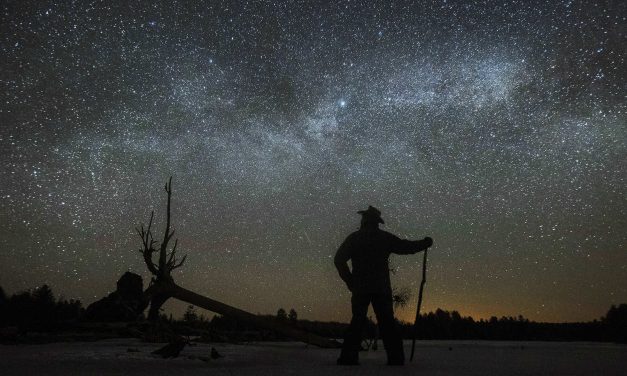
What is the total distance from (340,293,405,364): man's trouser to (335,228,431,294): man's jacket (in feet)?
0.44

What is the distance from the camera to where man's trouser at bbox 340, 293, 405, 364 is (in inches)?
A: 244

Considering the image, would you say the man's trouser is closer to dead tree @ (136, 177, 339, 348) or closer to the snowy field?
the snowy field

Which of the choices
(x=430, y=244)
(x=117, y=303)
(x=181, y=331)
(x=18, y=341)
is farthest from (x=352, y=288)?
(x=181, y=331)

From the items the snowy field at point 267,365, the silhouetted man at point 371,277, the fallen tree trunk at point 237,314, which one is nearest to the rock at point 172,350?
the snowy field at point 267,365

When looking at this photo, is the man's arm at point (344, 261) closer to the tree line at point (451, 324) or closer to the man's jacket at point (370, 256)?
the man's jacket at point (370, 256)

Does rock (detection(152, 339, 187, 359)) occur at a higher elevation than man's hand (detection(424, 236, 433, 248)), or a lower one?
lower

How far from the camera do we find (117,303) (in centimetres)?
1098

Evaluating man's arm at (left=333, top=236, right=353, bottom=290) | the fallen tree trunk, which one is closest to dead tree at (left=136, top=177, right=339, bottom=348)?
the fallen tree trunk

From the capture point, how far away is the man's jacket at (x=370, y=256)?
653cm

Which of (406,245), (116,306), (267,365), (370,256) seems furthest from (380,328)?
(116,306)

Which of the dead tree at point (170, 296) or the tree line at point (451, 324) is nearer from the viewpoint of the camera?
the dead tree at point (170, 296)

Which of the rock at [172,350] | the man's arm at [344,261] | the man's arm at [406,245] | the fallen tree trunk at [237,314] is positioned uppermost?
the man's arm at [406,245]

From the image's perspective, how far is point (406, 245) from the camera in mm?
6863

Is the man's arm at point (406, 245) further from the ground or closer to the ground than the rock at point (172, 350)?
further from the ground
